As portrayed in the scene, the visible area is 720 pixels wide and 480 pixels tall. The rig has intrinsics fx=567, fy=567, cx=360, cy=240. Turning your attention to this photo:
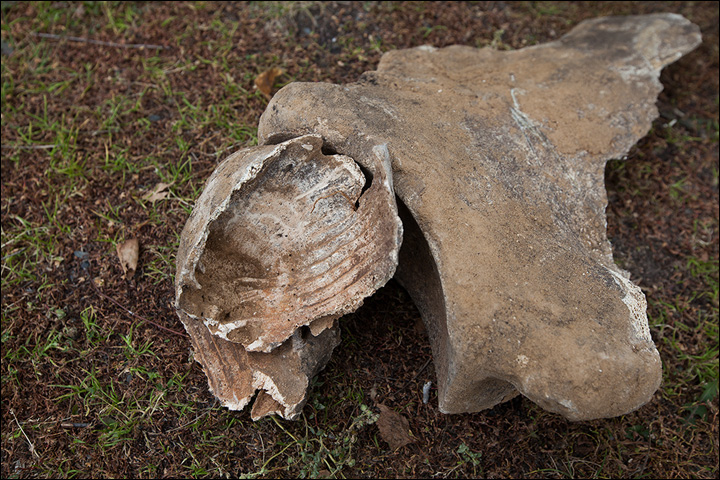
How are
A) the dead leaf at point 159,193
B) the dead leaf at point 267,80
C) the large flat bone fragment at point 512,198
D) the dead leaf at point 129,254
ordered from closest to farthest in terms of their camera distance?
the large flat bone fragment at point 512,198 < the dead leaf at point 129,254 < the dead leaf at point 159,193 < the dead leaf at point 267,80

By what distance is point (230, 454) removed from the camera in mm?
2787

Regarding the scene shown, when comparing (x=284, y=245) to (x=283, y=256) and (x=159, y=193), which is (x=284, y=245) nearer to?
(x=283, y=256)

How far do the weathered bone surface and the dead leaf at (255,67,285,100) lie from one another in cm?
120

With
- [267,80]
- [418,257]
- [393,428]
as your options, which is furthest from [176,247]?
[393,428]

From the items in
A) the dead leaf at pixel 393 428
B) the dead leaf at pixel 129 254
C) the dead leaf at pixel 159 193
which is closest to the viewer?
the dead leaf at pixel 393 428

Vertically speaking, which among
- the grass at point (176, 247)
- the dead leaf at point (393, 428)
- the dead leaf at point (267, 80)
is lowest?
the dead leaf at point (393, 428)

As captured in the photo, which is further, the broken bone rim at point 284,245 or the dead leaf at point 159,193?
the dead leaf at point 159,193

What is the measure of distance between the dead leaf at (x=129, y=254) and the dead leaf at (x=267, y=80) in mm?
1189

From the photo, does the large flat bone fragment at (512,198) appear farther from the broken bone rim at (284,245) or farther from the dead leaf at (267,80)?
the dead leaf at (267,80)

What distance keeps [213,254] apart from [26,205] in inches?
69.6

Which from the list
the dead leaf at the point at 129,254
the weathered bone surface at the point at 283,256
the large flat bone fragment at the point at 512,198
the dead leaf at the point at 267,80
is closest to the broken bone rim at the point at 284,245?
the weathered bone surface at the point at 283,256

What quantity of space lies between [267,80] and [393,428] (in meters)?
2.19

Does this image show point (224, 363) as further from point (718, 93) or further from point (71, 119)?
point (718, 93)

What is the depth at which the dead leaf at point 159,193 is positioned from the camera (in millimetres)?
3275
